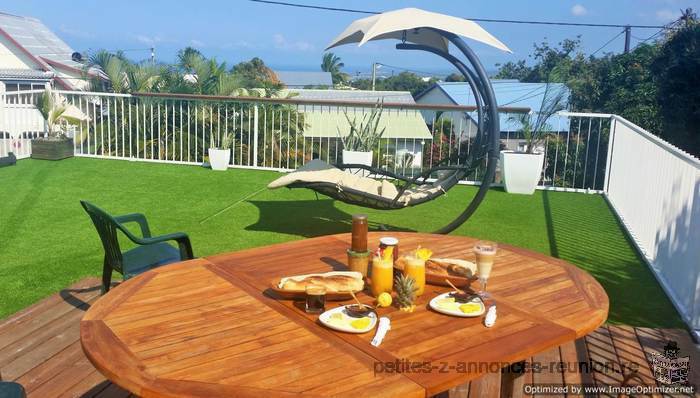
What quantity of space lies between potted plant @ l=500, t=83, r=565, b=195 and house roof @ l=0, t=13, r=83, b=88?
19.8 m

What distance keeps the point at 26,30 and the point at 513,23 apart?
20.9 m

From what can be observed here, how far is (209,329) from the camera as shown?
5.86ft

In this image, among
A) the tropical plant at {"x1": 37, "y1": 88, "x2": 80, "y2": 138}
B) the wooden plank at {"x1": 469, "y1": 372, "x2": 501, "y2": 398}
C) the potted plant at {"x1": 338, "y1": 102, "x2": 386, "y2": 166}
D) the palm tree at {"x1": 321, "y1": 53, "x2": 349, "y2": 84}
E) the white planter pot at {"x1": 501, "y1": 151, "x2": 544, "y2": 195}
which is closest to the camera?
the wooden plank at {"x1": 469, "y1": 372, "x2": 501, "y2": 398}

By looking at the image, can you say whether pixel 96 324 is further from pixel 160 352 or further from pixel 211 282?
pixel 211 282

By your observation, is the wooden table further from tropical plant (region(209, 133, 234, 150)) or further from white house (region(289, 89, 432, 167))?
tropical plant (region(209, 133, 234, 150))

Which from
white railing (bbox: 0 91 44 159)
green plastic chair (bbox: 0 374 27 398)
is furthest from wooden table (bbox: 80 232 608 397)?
white railing (bbox: 0 91 44 159)

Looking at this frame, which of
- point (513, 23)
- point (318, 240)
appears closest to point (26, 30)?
point (513, 23)

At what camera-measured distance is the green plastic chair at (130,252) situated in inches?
122

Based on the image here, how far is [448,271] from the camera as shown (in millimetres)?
2254

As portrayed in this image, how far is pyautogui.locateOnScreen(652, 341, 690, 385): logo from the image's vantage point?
278 centimetres

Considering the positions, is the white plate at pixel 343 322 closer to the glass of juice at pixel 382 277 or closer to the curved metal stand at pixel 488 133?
the glass of juice at pixel 382 277

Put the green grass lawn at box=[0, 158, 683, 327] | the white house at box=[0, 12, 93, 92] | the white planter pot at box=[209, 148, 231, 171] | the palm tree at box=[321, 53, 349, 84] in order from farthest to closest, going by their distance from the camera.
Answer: the palm tree at box=[321, 53, 349, 84], the white house at box=[0, 12, 93, 92], the white planter pot at box=[209, 148, 231, 171], the green grass lawn at box=[0, 158, 683, 327]

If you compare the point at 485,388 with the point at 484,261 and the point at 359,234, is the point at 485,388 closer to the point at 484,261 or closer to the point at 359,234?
the point at 484,261

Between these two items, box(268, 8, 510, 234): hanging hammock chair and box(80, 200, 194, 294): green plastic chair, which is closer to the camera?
box(80, 200, 194, 294): green plastic chair
